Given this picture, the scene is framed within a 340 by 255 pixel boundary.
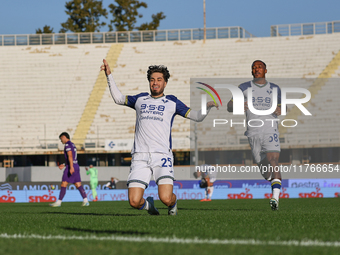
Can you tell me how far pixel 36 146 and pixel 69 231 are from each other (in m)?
35.3

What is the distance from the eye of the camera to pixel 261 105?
9.07 metres

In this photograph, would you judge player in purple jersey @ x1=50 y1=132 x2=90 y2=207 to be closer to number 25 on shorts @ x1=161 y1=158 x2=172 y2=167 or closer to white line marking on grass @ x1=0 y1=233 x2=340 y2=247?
number 25 on shorts @ x1=161 y1=158 x2=172 y2=167

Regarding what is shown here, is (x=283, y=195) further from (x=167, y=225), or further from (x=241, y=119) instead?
(x=167, y=225)

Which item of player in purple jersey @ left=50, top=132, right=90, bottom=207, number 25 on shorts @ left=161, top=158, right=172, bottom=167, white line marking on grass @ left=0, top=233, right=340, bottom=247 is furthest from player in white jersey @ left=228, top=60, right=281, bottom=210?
player in purple jersey @ left=50, top=132, right=90, bottom=207

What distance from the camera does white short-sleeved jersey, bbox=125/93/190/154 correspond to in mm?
6988

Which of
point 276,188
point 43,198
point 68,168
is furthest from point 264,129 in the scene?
point 43,198

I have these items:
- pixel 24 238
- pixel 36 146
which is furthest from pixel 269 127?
pixel 36 146

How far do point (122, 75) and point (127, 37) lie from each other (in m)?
5.79

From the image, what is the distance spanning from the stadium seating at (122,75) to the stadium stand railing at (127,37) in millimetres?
519

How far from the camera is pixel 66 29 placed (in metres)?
65.2

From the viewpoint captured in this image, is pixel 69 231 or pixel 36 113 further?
pixel 36 113

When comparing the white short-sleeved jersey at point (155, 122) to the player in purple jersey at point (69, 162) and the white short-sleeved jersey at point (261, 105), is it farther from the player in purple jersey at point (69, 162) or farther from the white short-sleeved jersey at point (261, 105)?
the player in purple jersey at point (69, 162)

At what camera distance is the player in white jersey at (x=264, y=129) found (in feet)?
29.8

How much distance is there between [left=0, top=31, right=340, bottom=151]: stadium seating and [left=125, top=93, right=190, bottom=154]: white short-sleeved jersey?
A: 30132mm
